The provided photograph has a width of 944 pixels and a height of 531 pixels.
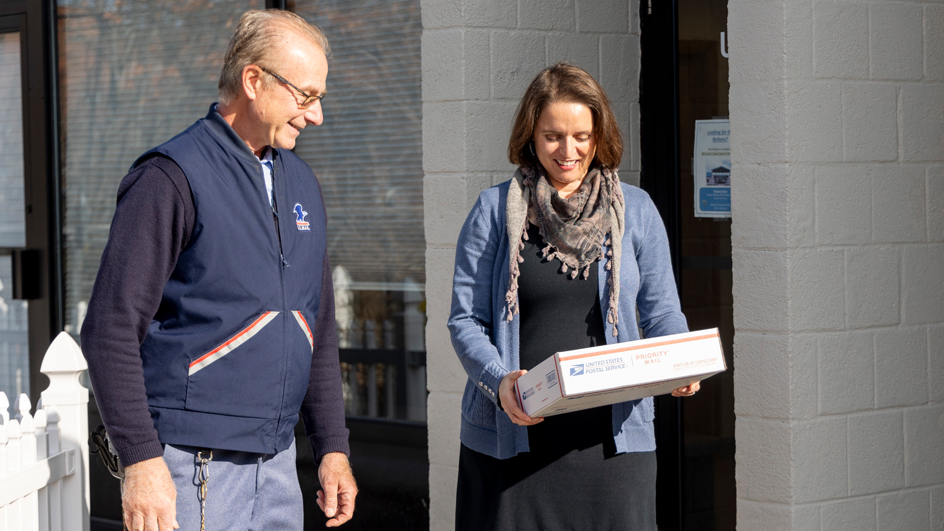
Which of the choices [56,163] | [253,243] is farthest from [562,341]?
[56,163]

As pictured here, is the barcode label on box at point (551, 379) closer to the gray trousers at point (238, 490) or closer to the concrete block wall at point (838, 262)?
the gray trousers at point (238, 490)

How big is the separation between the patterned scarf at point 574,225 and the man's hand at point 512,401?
227 mm

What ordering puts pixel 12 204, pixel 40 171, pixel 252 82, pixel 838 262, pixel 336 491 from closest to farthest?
pixel 252 82 < pixel 336 491 < pixel 838 262 < pixel 40 171 < pixel 12 204

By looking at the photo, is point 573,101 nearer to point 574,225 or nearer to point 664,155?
point 574,225

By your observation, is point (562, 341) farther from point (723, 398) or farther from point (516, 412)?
point (723, 398)

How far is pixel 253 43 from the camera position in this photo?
86.1 inches

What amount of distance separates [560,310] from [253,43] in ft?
3.40

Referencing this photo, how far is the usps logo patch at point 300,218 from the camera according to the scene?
7.52 ft

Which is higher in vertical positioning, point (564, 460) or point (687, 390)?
point (687, 390)

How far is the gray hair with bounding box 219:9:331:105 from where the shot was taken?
2.18 m

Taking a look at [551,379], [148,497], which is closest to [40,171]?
[148,497]

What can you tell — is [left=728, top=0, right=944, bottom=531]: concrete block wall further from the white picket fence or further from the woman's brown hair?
the white picket fence

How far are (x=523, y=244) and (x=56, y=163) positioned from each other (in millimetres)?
4185

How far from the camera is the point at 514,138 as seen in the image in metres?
2.70
